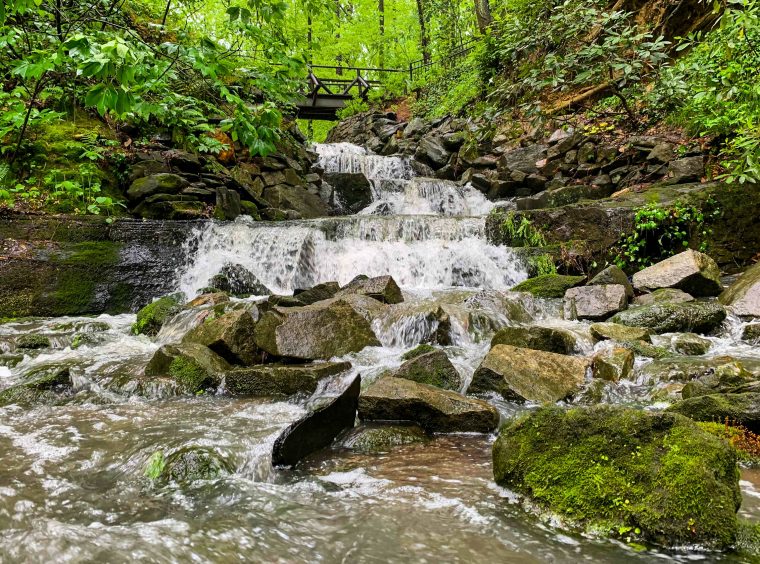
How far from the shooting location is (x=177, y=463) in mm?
3166

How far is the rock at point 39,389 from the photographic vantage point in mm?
4680

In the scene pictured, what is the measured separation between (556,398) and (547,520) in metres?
2.22

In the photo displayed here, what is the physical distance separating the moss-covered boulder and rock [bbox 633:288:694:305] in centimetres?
533

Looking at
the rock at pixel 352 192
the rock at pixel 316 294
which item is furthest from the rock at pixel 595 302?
the rock at pixel 352 192

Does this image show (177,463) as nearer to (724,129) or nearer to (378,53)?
(724,129)

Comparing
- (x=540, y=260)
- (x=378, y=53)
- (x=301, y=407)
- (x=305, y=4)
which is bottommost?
(x=301, y=407)

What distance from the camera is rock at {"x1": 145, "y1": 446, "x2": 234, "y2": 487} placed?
307 centimetres

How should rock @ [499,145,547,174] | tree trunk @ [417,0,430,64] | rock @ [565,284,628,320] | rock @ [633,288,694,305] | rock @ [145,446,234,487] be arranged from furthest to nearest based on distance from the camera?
1. tree trunk @ [417,0,430,64]
2. rock @ [499,145,547,174]
3. rock @ [565,284,628,320]
4. rock @ [633,288,694,305]
5. rock @ [145,446,234,487]

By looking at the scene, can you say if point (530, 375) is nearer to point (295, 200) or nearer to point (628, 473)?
point (628, 473)

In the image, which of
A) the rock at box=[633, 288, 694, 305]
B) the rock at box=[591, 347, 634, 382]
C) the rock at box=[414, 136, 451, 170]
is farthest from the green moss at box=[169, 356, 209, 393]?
the rock at box=[414, 136, 451, 170]

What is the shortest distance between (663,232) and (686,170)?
6.88ft

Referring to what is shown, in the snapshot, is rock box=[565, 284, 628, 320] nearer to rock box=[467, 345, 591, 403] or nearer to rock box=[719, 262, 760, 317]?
rock box=[719, 262, 760, 317]

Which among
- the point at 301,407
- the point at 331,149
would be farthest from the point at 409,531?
the point at 331,149

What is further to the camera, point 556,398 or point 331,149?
point 331,149
